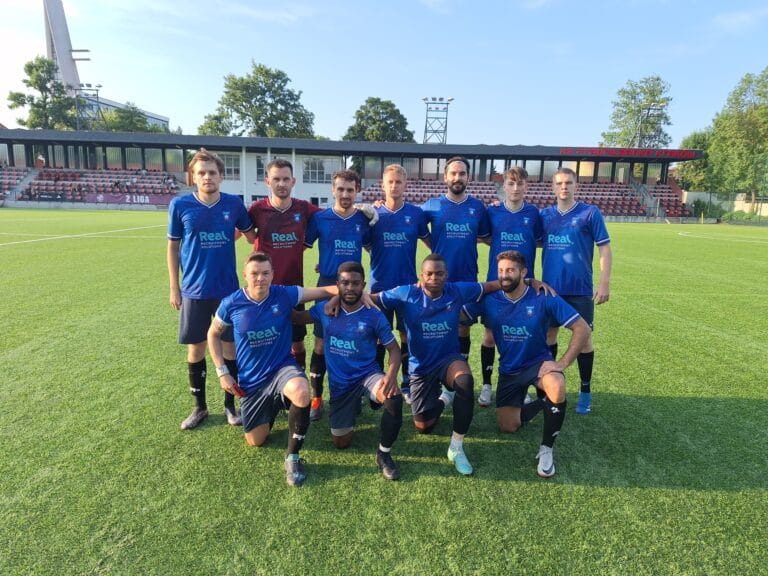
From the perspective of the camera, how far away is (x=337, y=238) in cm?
409

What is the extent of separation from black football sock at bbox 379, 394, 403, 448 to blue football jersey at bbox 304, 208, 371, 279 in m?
1.42

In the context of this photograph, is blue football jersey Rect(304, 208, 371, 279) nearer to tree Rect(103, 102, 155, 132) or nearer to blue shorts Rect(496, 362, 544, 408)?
blue shorts Rect(496, 362, 544, 408)

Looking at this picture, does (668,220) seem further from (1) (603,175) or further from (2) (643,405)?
(2) (643,405)

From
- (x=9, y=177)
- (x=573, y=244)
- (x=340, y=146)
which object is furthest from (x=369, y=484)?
(x=9, y=177)

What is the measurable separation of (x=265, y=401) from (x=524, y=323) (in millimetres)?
2104

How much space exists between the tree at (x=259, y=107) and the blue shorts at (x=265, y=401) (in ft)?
212

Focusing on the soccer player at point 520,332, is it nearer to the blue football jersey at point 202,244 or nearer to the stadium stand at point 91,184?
the blue football jersey at point 202,244

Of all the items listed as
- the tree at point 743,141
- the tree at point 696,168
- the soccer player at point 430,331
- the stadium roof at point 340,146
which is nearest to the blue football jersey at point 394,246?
the soccer player at point 430,331

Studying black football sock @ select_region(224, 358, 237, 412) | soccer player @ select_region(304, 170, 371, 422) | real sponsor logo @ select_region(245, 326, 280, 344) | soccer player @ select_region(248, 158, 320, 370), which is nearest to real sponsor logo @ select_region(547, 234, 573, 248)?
soccer player @ select_region(304, 170, 371, 422)

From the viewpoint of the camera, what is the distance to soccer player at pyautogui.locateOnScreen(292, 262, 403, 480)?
333 centimetres

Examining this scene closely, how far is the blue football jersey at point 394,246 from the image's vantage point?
4.20m

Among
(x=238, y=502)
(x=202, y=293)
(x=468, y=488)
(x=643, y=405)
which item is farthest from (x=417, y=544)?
(x=643, y=405)

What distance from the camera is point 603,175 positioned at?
45.9 meters

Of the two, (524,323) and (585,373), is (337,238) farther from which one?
(585,373)
